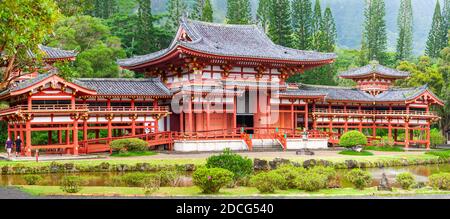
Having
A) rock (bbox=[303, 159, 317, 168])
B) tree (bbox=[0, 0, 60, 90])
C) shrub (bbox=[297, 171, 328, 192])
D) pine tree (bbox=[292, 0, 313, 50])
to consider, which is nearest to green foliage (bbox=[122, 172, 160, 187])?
shrub (bbox=[297, 171, 328, 192])

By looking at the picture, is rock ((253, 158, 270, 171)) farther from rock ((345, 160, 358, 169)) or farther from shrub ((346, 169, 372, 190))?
shrub ((346, 169, 372, 190))

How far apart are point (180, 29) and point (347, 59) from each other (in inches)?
2620

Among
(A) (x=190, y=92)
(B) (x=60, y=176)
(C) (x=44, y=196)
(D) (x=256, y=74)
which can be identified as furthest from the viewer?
A: (D) (x=256, y=74)

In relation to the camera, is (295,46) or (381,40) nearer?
(295,46)

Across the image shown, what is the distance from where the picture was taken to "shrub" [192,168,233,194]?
18.6m

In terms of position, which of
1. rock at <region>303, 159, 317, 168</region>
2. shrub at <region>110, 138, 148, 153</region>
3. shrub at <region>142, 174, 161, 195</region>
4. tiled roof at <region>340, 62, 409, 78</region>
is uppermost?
tiled roof at <region>340, 62, 409, 78</region>

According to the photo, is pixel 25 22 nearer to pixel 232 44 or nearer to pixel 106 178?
pixel 106 178

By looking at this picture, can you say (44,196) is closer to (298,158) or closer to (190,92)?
(298,158)

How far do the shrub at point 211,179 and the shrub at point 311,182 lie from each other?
3.06 m

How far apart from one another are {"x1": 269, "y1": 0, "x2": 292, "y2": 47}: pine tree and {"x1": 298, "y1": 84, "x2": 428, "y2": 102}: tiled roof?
648 inches

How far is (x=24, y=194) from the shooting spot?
18328 mm

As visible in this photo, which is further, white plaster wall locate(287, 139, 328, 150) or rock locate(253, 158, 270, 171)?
white plaster wall locate(287, 139, 328, 150)

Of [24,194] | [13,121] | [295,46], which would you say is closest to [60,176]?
[24,194]

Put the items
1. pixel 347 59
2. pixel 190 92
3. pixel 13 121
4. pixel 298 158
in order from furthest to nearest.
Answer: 1. pixel 347 59
2. pixel 190 92
3. pixel 13 121
4. pixel 298 158
